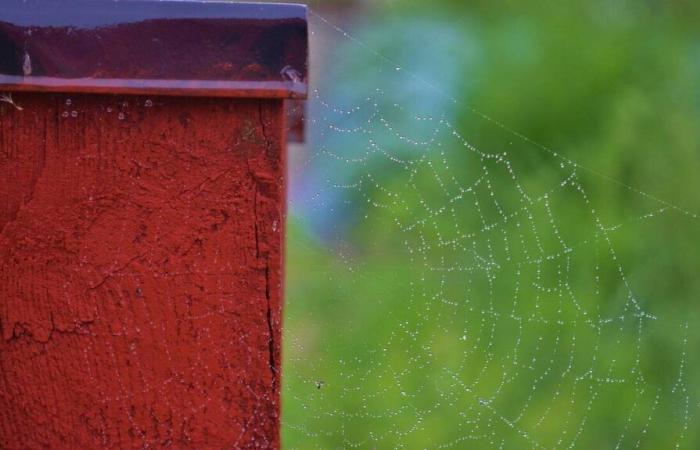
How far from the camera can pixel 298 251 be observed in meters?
3.65

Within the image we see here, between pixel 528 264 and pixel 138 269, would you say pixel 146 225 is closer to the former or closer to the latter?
pixel 138 269

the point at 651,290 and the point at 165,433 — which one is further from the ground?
the point at 651,290

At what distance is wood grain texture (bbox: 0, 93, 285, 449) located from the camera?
953 millimetres

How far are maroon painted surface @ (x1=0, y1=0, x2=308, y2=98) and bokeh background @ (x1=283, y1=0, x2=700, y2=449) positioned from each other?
73 cm

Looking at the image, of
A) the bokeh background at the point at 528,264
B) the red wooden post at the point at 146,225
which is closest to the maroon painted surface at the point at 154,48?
the red wooden post at the point at 146,225

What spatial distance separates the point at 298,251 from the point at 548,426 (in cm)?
153

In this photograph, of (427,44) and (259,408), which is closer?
(259,408)

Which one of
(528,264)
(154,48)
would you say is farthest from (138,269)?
(528,264)

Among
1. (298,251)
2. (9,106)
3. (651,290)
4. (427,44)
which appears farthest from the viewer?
(427,44)

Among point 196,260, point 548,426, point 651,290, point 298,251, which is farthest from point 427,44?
point 196,260

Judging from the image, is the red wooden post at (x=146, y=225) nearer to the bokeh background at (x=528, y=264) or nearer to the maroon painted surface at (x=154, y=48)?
the maroon painted surface at (x=154, y=48)

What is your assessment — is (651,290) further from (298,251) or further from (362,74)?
(362,74)

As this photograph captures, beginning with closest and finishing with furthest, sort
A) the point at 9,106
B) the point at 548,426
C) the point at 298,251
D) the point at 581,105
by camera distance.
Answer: the point at 9,106 → the point at 548,426 → the point at 298,251 → the point at 581,105

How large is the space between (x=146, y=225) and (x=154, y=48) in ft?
0.59
